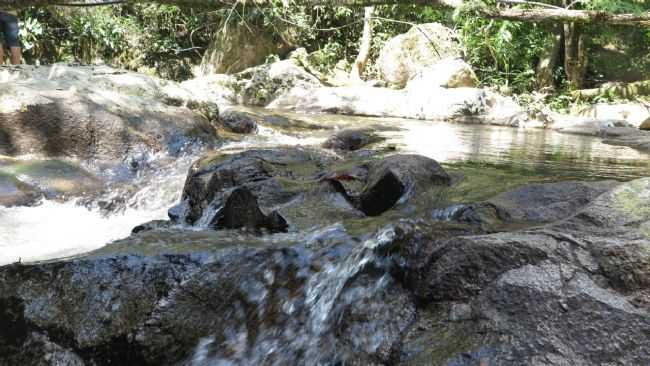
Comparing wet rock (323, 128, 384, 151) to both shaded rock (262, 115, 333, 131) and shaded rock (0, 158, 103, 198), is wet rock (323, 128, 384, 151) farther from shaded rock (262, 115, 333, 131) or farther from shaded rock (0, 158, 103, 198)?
shaded rock (0, 158, 103, 198)

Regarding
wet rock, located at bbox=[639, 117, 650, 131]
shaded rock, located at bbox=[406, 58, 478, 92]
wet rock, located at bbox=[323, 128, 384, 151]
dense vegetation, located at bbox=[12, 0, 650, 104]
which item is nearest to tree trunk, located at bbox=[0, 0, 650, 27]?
wet rock, located at bbox=[323, 128, 384, 151]

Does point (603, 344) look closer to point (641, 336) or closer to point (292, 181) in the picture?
Result: point (641, 336)

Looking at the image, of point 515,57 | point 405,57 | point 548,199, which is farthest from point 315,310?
point 515,57

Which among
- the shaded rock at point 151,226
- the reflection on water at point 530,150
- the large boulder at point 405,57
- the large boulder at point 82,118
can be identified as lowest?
the reflection on water at point 530,150

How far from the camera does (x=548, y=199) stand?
2.96 meters

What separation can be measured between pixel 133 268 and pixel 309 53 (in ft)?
50.1

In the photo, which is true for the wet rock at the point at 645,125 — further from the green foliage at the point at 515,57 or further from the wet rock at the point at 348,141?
the wet rock at the point at 348,141

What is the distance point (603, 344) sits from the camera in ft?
5.33

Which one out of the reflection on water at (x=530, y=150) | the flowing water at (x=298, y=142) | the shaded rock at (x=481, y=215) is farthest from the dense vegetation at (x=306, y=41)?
the shaded rock at (x=481, y=215)

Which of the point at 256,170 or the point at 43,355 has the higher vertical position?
the point at 256,170

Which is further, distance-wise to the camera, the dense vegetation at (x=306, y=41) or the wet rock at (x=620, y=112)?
the dense vegetation at (x=306, y=41)

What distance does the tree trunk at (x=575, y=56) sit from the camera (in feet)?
45.9

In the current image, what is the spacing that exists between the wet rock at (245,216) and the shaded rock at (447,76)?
9.82m

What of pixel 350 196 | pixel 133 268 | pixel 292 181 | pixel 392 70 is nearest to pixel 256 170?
pixel 292 181
